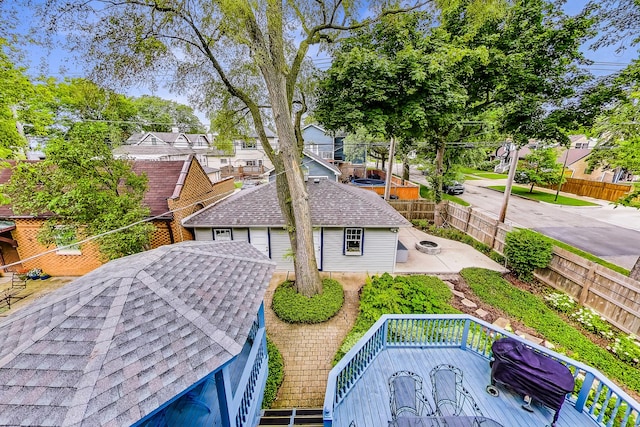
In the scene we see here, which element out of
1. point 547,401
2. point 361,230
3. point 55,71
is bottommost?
point 547,401

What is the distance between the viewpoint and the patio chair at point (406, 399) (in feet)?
13.0

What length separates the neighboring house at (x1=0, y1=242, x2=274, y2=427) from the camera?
219 centimetres

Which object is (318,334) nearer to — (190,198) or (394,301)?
(394,301)

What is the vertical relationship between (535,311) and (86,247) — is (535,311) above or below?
below

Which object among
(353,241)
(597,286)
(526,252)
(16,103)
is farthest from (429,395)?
(16,103)

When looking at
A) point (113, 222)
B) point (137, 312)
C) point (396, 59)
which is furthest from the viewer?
point (396, 59)

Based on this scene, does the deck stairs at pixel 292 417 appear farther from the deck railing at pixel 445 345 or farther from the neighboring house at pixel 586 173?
the neighboring house at pixel 586 173

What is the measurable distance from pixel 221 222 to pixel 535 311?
11.5m

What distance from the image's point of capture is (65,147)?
652 cm

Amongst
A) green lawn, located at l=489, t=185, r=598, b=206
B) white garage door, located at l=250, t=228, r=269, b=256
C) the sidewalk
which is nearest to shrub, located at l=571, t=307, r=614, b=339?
the sidewalk

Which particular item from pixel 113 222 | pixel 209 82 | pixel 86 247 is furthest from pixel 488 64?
pixel 86 247

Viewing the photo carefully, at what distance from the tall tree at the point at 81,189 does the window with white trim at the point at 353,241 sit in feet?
23.5

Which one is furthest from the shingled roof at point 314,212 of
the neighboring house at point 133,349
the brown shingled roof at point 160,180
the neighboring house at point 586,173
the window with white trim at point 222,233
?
the neighboring house at point 586,173

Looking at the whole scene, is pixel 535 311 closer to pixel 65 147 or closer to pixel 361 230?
pixel 361 230
